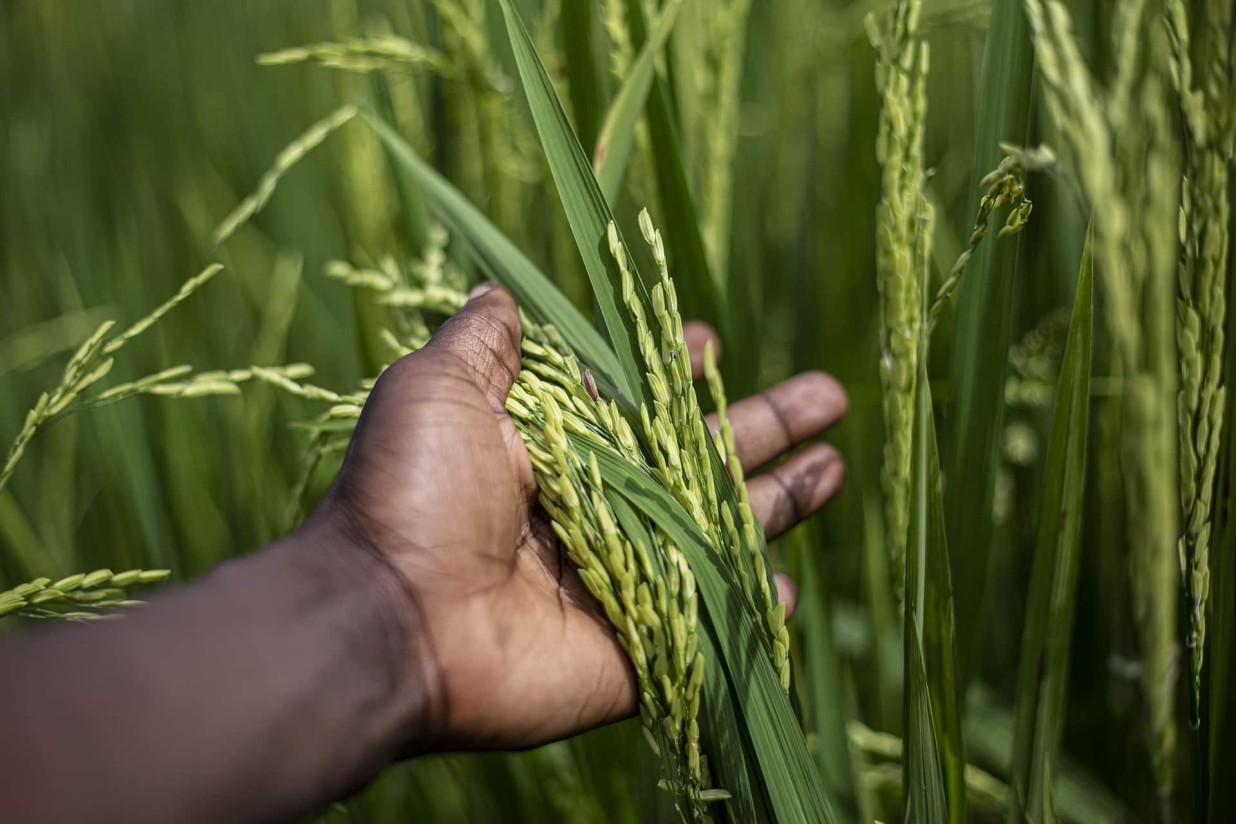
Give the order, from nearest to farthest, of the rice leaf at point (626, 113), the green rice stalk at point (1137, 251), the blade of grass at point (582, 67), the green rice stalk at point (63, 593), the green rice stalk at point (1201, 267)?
1. the green rice stalk at point (1137, 251)
2. the green rice stalk at point (1201, 267)
3. the green rice stalk at point (63, 593)
4. the rice leaf at point (626, 113)
5. the blade of grass at point (582, 67)

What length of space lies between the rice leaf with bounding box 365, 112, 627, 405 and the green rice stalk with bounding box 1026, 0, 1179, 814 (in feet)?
1.31

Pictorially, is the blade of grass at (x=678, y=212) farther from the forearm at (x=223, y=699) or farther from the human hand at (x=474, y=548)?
the forearm at (x=223, y=699)

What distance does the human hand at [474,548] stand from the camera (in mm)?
760

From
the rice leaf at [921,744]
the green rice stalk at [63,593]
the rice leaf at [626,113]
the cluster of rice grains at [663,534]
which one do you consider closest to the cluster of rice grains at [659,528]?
the cluster of rice grains at [663,534]

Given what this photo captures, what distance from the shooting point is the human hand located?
2.49ft

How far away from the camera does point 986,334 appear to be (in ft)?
2.69

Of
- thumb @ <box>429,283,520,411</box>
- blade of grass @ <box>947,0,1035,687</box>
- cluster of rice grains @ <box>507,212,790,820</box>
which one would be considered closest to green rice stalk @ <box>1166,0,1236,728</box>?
blade of grass @ <box>947,0,1035,687</box>

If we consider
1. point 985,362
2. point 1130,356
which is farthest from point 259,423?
point 1130,356

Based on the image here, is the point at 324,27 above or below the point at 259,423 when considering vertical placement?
above

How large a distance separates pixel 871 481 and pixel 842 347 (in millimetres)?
237

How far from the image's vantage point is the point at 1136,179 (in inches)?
25.0

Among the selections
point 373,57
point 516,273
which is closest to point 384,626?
point 516,273

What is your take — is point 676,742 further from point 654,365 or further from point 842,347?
point 842,347

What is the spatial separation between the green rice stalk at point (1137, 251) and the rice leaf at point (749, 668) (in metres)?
0.31
